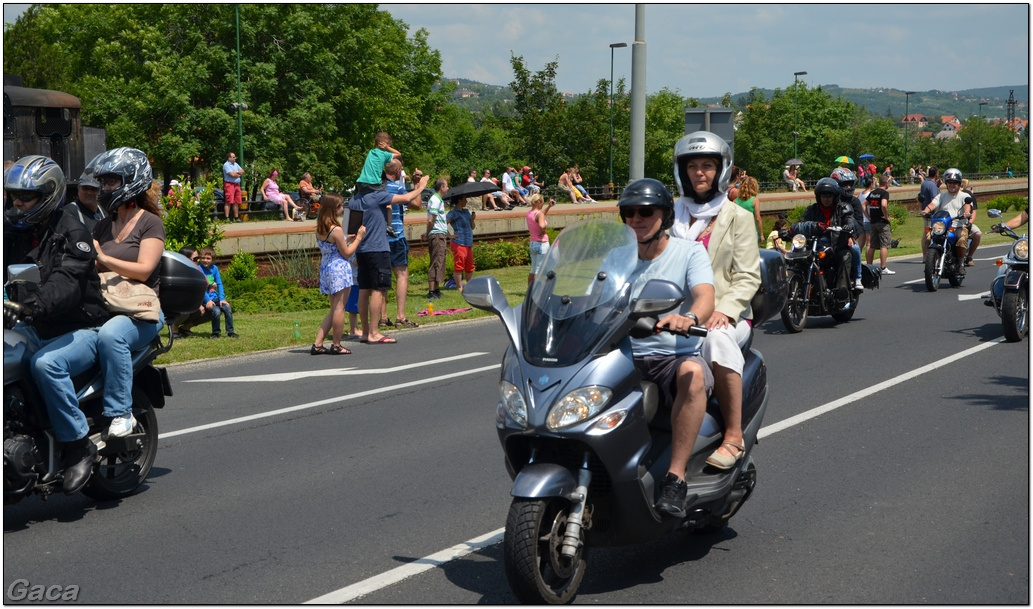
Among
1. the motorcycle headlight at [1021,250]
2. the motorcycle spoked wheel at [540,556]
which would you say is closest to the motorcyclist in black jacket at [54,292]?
the motorcycle spoked wheel at [540,556]

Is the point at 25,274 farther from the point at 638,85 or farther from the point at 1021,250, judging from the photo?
the point at 638,85

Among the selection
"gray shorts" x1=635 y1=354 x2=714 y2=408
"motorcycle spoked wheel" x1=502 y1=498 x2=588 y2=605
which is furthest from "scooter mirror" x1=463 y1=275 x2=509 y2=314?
"motorcycle spoked wheel" x1=502 y1=498 x2=588 y2=605

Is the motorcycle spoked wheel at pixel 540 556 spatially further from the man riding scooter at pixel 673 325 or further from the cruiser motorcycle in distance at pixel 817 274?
the cruiser motorcycle in distance at pixel 817 274

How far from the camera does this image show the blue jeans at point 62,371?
6273 mm

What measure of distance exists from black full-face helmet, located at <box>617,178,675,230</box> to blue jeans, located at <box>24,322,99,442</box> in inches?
120

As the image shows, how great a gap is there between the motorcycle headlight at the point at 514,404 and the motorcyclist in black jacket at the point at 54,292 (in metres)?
2.64

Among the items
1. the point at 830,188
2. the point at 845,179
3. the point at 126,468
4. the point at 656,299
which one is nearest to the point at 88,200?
the point at 126,468

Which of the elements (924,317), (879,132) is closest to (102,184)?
(924,317)

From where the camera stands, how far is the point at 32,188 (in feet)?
20.7

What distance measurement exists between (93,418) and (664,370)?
11.0ft

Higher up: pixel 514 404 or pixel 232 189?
pixel 514 404

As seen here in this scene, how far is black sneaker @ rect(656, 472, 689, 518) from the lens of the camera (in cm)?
511

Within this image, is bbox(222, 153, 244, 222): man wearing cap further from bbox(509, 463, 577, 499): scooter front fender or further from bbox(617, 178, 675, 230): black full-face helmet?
bbox(509, 463, 577, 499): scooter front fender

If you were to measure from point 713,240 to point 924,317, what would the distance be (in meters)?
10.7
